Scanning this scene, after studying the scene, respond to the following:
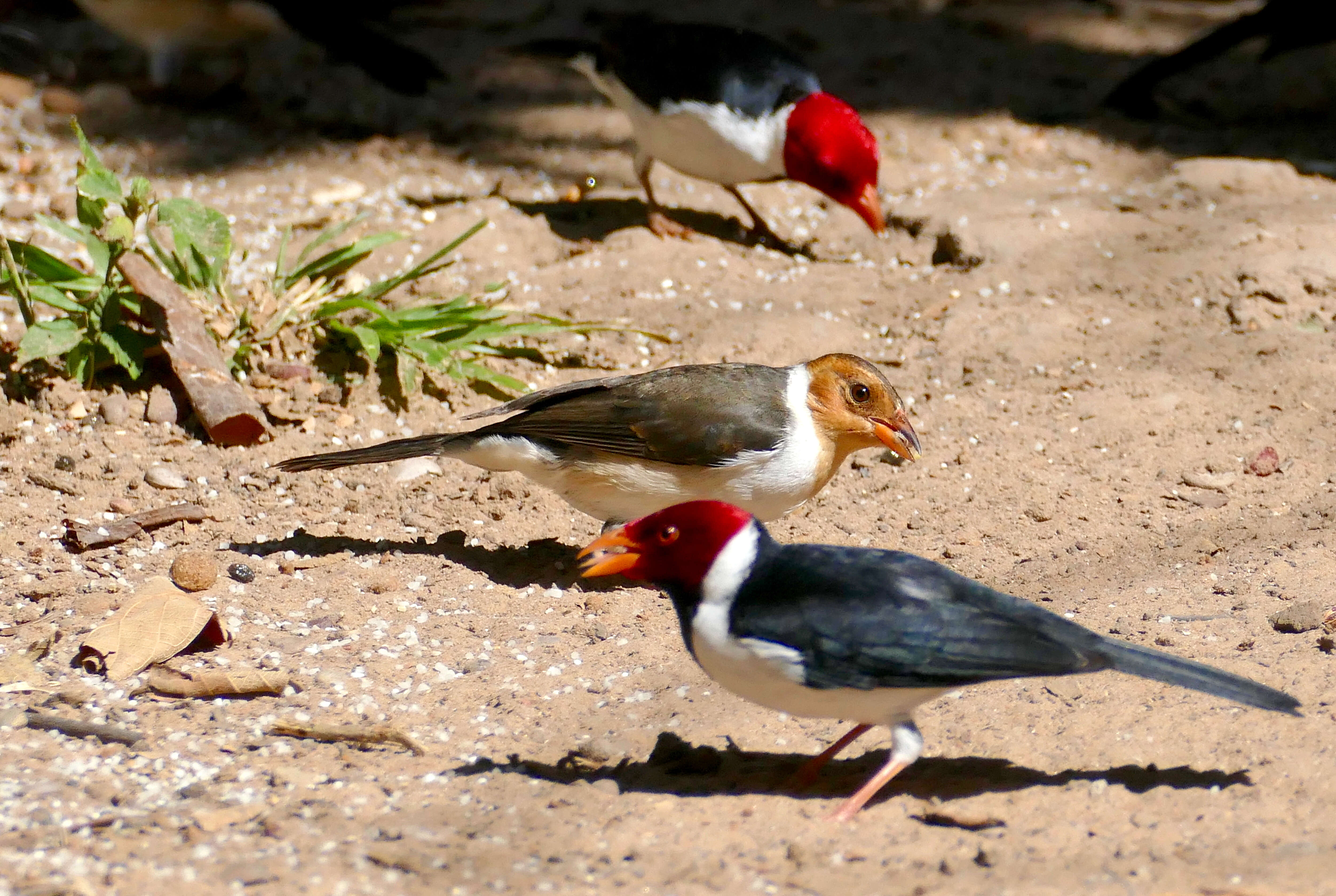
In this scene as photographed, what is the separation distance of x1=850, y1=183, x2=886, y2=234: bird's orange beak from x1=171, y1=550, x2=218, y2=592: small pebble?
3706 mm

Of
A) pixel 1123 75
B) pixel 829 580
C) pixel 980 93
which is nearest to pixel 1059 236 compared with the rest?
pixel 980 93

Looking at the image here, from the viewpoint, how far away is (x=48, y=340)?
15.7ft

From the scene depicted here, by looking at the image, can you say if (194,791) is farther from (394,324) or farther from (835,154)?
(835,154)

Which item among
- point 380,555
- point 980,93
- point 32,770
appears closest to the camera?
point 32,770

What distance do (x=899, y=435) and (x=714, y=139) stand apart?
265 centimetres

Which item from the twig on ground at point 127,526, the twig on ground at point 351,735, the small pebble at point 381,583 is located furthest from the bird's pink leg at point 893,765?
the twig on ground at point 127,526

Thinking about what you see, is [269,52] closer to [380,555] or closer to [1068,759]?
[380,555]

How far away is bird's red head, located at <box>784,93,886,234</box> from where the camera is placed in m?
6.31

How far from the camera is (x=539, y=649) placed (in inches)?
154

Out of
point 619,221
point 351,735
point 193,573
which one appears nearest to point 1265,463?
point 351,735

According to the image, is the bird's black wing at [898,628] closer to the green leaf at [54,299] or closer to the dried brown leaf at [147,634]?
the dried brown leaf at [147,634]

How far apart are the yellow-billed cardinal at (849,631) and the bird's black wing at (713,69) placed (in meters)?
3.84

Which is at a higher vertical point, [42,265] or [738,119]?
[738,119]

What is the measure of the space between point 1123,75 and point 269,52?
5904 millimetres
